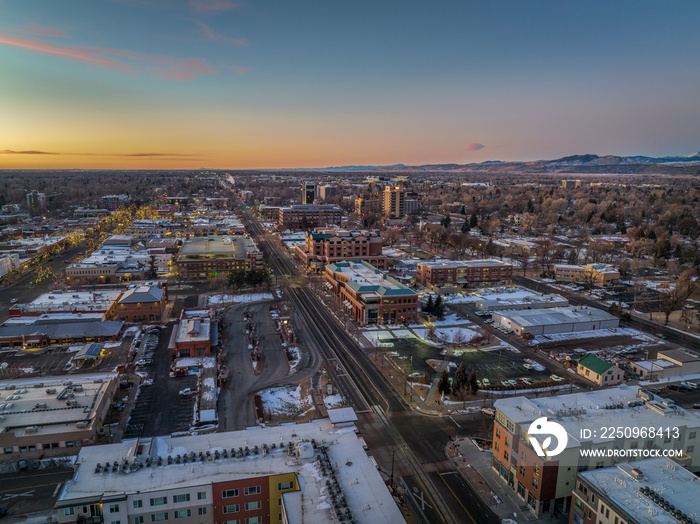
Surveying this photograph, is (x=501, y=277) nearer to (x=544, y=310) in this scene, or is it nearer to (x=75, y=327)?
(x=544, y=310)

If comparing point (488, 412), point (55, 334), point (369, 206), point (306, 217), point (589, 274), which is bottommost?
point (488, 412)

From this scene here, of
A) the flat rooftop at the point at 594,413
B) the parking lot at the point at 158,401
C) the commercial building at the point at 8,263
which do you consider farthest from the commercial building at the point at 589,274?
the commercial building at the point at 8,263

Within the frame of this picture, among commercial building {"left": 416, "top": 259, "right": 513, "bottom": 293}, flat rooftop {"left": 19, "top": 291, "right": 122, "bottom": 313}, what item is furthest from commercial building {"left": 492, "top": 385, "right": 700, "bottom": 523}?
flat rooftop {"left": 19, "top": 291, "right": 122, "bottom": 313}

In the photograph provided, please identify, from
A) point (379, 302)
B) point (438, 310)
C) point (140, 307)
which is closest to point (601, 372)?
point (438, 310)

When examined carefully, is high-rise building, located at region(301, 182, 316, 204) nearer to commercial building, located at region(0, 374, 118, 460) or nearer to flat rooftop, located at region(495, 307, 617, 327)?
flat rooftop, located at region(495, 307, 617, 327)

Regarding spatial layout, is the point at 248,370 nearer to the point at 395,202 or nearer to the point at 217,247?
the point at 217,247

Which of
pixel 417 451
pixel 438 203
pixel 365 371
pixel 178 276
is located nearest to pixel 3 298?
pixel 178 276

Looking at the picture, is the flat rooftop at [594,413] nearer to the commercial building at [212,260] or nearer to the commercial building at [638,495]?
the commercial building at [638,495]
